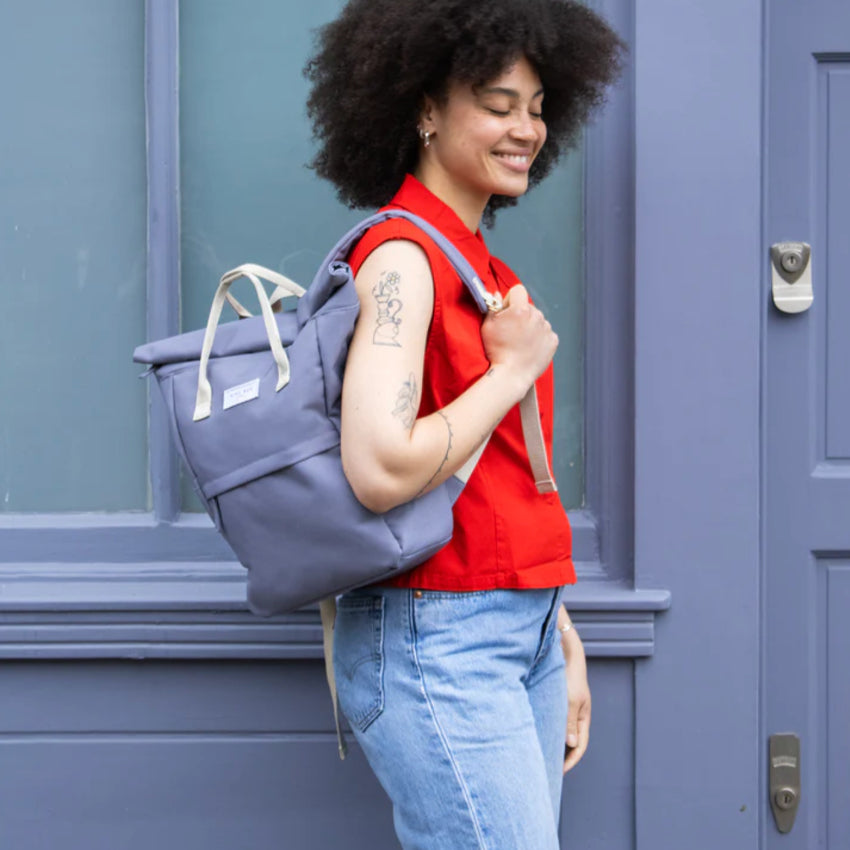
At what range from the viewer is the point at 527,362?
5.16 ft

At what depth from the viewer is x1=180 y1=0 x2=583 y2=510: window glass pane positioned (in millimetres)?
2473

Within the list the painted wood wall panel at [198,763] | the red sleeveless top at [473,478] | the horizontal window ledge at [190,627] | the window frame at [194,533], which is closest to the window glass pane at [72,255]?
the window frame at [194,533]

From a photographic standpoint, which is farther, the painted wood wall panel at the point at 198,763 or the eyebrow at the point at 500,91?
the painted wood wall panel at the point at 198,763

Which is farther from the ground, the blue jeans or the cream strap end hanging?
the cream strap end hanging

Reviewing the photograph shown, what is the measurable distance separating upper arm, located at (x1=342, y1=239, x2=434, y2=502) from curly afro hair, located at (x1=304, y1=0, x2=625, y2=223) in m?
0.36

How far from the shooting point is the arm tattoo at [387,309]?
1.46 m

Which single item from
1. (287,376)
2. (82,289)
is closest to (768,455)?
(287,376)

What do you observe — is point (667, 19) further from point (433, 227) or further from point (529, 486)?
point (529, 486)

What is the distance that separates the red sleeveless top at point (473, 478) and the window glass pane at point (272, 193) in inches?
31.7

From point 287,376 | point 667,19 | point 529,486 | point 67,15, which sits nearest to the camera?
point 287,376

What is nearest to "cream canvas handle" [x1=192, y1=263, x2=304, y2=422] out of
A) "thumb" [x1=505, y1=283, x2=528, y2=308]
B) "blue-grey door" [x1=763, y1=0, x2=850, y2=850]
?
"thumb" [x1=505, y1=283, x2=528, y2=308]

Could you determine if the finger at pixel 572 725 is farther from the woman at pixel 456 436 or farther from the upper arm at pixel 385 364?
the upper arm at pixel 385 364

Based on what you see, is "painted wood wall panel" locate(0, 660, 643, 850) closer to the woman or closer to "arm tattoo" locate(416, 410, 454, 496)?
the woman

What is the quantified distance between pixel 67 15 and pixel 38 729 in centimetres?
164
